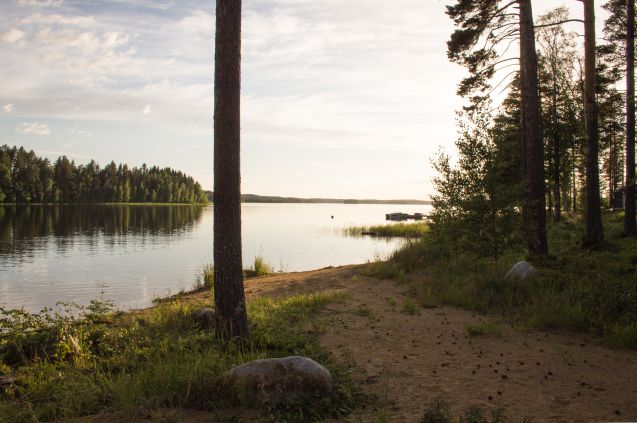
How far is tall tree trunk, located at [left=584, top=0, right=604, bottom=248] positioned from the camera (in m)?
14.5

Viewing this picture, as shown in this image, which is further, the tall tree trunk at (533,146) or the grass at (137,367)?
the tall tree trunk at (533,146)

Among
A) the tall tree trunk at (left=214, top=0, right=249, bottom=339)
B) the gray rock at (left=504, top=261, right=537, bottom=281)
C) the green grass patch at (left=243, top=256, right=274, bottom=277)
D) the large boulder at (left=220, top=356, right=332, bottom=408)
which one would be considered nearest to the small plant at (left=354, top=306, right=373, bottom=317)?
the tall tree trunk at (left=214, top=0, right=249, bottom=339)

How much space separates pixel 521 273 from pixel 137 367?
30.5 ft

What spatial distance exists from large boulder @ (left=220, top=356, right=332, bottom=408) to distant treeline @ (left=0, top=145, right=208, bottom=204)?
103 meters

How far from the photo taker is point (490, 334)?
8023 mm

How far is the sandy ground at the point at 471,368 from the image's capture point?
195 inches

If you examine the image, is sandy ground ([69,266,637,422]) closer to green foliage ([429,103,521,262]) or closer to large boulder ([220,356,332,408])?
large boulder ([220,356,332,408])

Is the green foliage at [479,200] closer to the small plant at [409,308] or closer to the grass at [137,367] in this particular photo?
the small plant at [409,308]

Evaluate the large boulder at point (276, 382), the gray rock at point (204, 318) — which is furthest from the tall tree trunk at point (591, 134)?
the large boulder at point (276, 382)

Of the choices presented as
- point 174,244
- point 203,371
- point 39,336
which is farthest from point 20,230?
point 203,371

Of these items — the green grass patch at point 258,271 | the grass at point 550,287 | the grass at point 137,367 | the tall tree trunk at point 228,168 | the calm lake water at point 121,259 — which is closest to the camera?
the grass at point 137,367

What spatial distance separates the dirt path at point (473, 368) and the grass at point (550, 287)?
50 cm

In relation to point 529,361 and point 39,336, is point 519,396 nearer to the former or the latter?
point 529,361

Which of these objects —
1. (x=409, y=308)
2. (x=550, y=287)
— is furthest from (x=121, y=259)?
(x=550, y=287)
